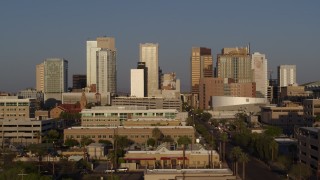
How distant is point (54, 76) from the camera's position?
81812mm

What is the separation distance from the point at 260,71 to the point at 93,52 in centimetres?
2418

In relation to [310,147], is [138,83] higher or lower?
higher

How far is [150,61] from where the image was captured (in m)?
88.4

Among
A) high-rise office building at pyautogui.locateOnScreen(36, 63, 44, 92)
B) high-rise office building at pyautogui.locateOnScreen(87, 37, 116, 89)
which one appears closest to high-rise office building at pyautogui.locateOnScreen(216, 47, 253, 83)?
high-rise office building at pyautogui.locateOnScreen(87, 37, 116, 89)

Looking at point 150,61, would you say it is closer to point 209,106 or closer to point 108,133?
point 209,106

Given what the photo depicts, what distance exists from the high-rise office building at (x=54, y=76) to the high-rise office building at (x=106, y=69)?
557cm

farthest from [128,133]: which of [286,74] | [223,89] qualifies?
[286,74]

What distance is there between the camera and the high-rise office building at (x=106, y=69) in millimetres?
79188

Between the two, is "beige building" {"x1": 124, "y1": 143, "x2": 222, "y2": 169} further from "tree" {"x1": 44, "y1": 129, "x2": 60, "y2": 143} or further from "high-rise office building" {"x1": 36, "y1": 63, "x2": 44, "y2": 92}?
"high-rise office building" {"x1": 36, "y1": 63, "x2": 44, "y2": 92}

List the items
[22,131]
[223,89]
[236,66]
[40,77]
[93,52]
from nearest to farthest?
[22,131]
[223,89]
[236,66]
[93,52]
[40,77]

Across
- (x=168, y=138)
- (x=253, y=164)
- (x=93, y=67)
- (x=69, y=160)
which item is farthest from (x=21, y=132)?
(x=93, y=67)

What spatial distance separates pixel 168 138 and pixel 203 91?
3543 cm

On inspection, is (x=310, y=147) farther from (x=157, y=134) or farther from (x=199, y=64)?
(x=199, y=64)

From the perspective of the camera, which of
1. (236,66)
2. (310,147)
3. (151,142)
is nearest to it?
(310,147)
